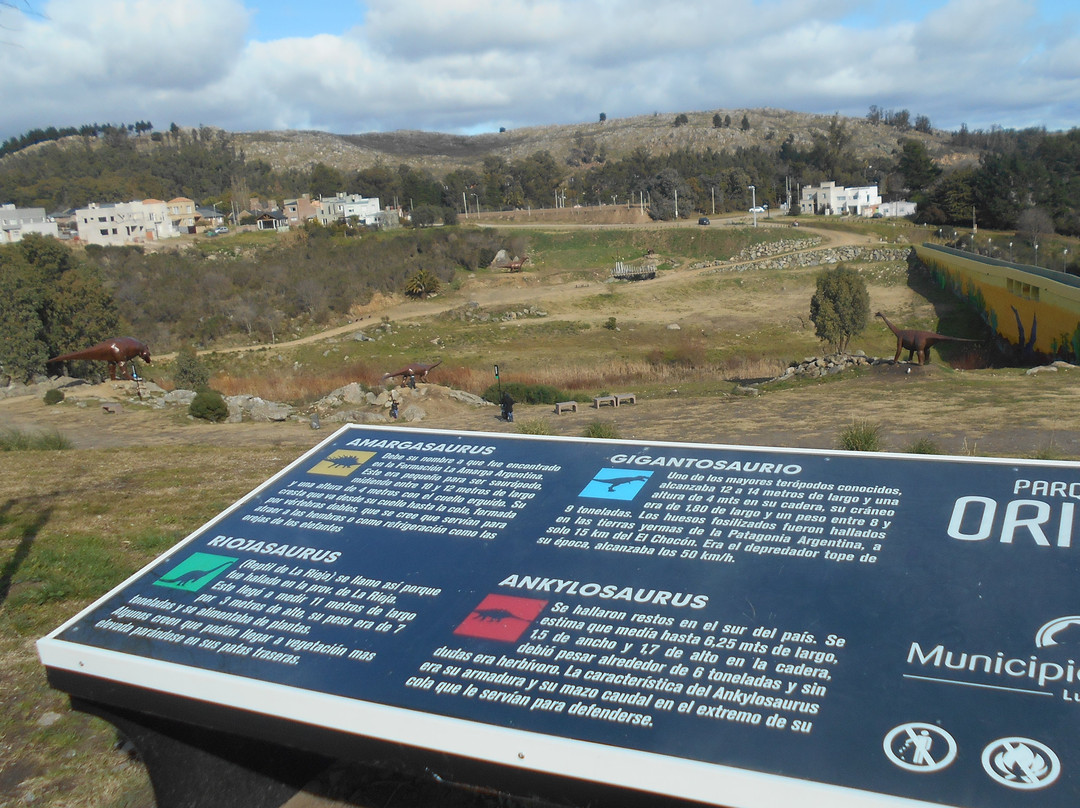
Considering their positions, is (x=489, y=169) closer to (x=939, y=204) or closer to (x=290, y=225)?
(x=290, y=225)

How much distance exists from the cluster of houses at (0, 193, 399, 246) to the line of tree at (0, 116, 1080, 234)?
6.15 m

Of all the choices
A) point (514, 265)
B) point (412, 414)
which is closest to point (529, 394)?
point (412, 414)

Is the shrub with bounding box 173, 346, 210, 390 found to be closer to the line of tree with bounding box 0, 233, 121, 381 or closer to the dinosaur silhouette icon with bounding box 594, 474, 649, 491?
the line of tree with bounding box 0, 233, 121, 381

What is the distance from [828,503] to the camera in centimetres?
398

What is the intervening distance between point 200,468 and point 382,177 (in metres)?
89.7

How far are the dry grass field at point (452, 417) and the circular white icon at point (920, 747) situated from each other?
233 cm

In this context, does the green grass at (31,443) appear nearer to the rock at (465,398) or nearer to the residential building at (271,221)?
the rock at (465,398)

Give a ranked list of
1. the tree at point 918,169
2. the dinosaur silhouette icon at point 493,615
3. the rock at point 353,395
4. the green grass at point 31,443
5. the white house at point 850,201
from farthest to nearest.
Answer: the tree at point 918,169
the white house at point 850,201
the rock at point 353,395
the green grass at point 31,443
the dinosaur silhouette icon at point 493,615

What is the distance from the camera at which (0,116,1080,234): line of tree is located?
199 feet

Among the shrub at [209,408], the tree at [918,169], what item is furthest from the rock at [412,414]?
the tree at [918,169]

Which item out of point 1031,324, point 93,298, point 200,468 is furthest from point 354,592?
point 93,298

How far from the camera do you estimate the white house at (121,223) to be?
74.8 meters

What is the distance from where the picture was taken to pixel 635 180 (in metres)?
96.1

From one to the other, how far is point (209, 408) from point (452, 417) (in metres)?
5.67
